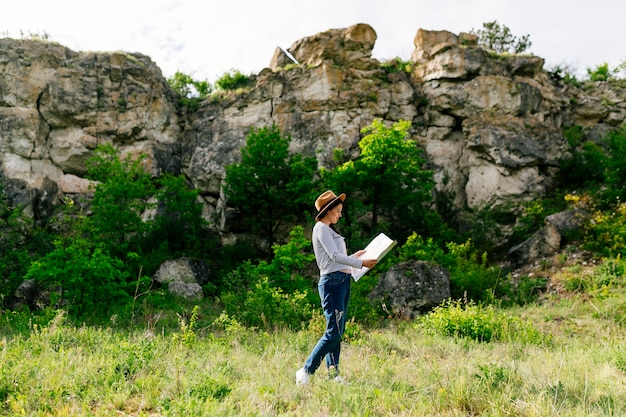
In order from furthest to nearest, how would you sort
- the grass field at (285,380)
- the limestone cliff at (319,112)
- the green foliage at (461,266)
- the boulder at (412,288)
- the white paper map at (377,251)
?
the limestone cliff at (319,112)
the green foliage at (461,266)
the boulder at (412,288)
the white paper map at (377,251)
the grass field at (285,380)

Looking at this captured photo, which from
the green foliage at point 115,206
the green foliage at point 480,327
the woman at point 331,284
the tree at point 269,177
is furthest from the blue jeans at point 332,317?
the tree at point 269,177

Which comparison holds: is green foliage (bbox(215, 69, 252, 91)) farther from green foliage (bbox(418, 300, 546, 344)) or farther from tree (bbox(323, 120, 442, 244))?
green foliage (bbox(418, 300, 546, 344))

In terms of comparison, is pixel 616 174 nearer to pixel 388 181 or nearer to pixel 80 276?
pixel 388 181

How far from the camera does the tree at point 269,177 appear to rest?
17344mm

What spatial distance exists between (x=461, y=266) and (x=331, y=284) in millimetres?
10500

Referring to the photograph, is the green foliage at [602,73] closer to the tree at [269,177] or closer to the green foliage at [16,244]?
the tree at [269,177]

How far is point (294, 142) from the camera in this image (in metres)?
20.0

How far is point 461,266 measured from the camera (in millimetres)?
14023

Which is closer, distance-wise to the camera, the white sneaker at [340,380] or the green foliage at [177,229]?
the white sneaker at [340,380]

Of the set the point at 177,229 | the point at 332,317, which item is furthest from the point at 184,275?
the point at 332,317

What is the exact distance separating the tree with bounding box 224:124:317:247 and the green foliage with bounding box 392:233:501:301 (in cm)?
455

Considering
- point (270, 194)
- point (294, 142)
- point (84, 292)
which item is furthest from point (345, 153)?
point (84, 292)

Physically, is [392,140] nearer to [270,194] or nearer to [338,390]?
[270,194]

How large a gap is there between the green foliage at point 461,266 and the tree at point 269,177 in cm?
455
